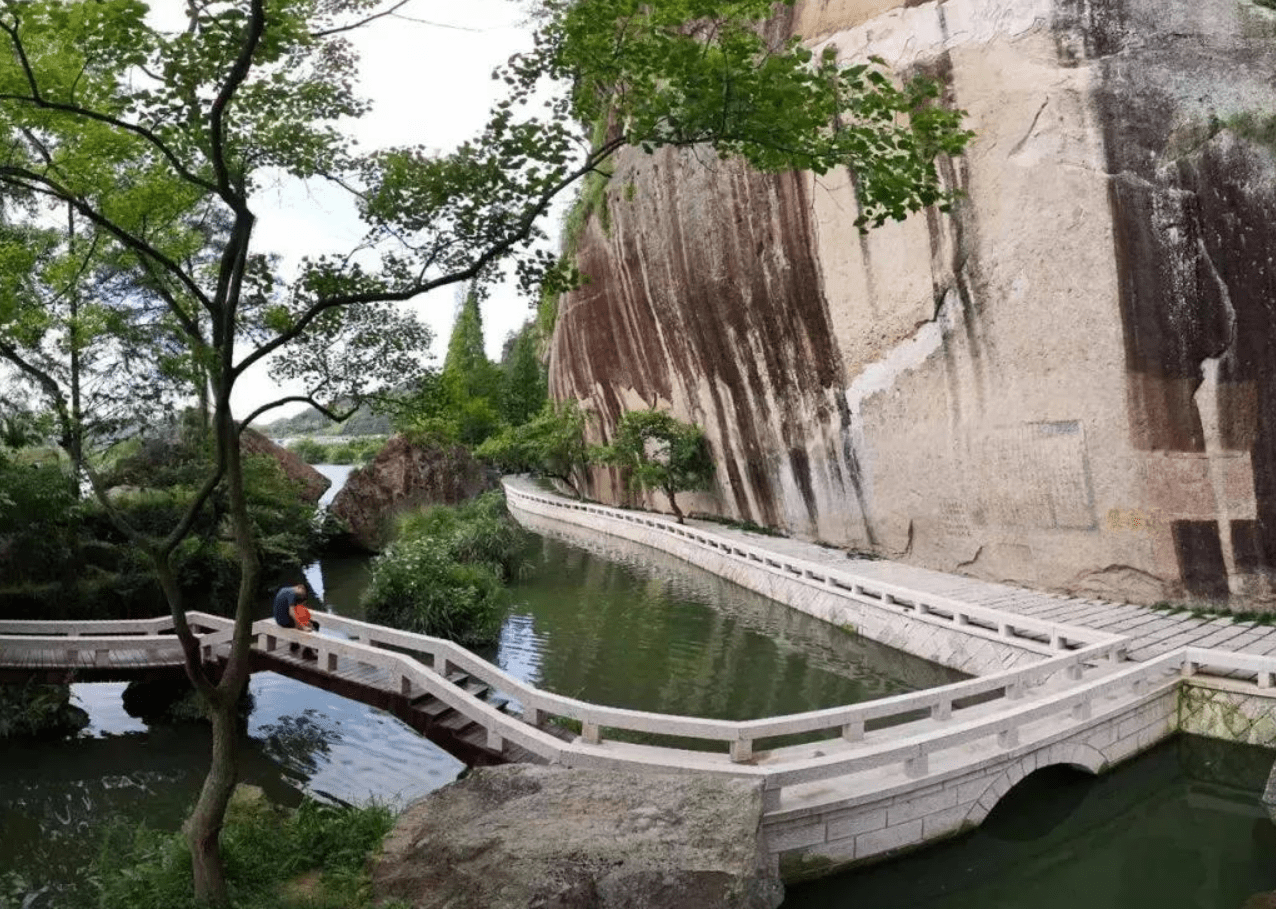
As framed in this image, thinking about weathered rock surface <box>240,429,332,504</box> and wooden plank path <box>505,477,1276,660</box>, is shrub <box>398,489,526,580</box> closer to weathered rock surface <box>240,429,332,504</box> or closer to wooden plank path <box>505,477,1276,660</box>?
weathered rock surface <box>240,429,332,504</box>

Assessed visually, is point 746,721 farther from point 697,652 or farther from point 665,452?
point 665,452

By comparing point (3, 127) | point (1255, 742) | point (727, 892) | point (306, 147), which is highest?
point (3, 127)

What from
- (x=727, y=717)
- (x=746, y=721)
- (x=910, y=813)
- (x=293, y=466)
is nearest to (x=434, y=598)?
(x=727, y=717)

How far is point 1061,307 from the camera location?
12.0 m

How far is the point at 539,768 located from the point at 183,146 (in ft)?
14.8

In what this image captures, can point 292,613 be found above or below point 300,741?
above

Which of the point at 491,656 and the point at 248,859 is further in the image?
the point at 491,656

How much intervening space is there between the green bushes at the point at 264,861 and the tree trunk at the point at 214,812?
13cm

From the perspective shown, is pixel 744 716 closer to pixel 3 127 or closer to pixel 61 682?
pixel 61 682

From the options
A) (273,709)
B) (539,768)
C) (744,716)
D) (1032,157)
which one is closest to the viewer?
(539,768)

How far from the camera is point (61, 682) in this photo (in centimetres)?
996

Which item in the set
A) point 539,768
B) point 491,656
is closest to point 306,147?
point 539,768

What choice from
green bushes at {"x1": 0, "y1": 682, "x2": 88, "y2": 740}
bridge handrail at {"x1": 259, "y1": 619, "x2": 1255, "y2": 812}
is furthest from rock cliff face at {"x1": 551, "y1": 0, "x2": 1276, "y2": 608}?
green bushes at {"x1": 0, "y1": 682, "x2": 88, "y2": 740}

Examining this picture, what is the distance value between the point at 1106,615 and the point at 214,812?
34.1 feet
